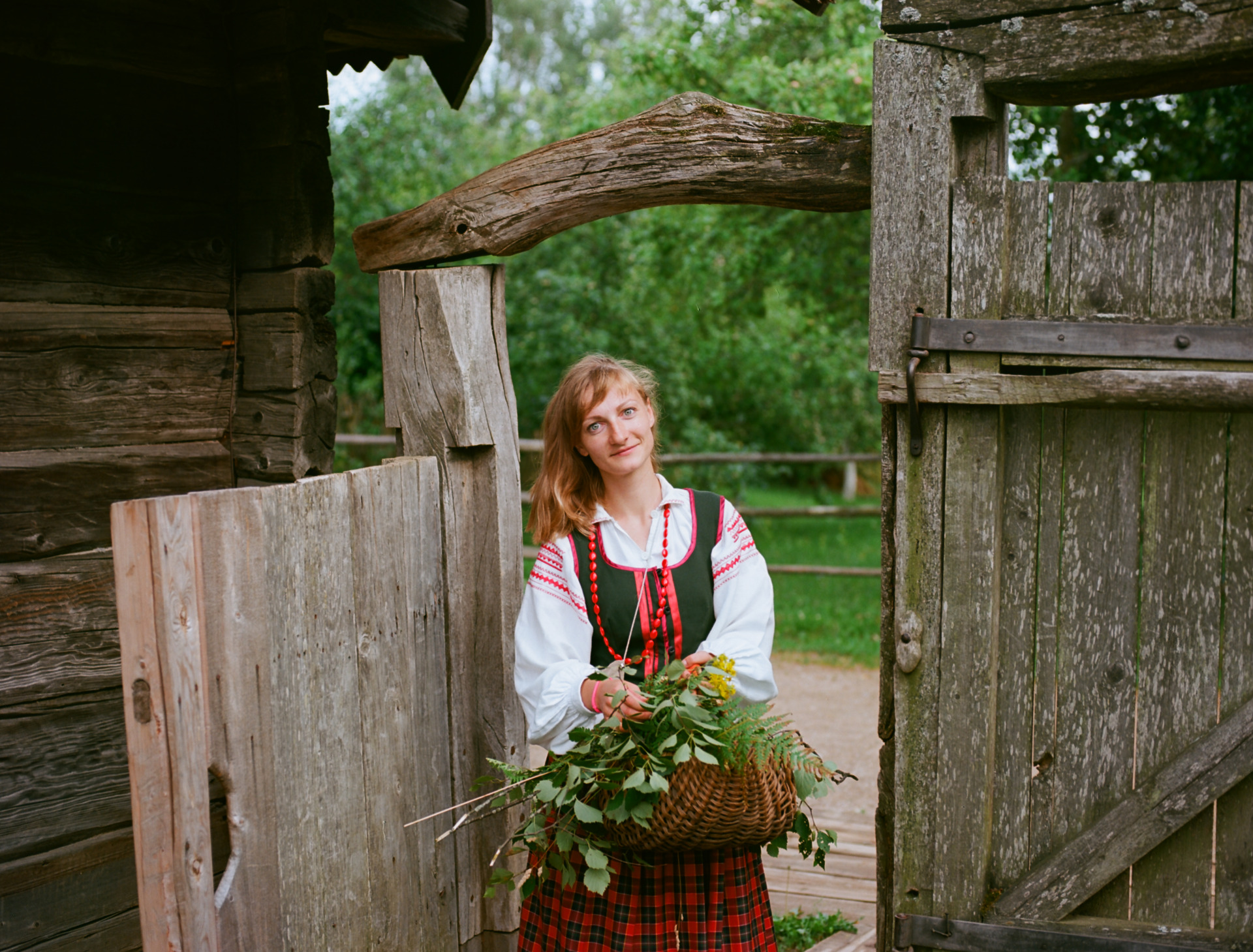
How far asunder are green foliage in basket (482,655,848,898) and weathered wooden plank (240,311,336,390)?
150 cm

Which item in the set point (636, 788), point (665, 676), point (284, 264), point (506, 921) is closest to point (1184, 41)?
point (665, 676)

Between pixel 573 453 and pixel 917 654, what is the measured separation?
980mm

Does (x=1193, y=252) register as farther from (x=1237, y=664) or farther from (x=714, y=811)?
(x=714, y=811)

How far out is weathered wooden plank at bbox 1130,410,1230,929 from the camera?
7.71 feet

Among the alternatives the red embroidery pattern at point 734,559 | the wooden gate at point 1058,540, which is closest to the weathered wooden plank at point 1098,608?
the wooden gate at point 1058,540

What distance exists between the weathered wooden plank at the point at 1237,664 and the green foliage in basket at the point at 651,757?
0.91m

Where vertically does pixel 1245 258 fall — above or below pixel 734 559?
above

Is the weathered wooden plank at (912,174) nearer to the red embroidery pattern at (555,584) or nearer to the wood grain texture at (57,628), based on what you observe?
the red embroidery pattern at (555,584)

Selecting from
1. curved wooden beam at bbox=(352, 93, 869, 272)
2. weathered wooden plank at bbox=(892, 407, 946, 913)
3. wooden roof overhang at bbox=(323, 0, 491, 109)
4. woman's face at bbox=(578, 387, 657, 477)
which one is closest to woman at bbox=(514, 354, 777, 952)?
woman's face at bbox=(578, 387, 657, 477)

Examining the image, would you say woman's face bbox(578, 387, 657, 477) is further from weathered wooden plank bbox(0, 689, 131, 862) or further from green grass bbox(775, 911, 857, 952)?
green grass bbox(775, 911, 857, 952)

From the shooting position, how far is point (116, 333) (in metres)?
3.01

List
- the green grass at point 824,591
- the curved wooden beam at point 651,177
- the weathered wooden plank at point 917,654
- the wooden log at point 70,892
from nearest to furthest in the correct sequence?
the weathered wooden plank at point 917,654 → the curved wooden beam at point 651,177 → the wooden log at point 70,892 → the green grass at point 824,591

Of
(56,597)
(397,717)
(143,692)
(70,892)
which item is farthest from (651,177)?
(70,892)

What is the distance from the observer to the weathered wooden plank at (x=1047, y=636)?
8.03 ft
